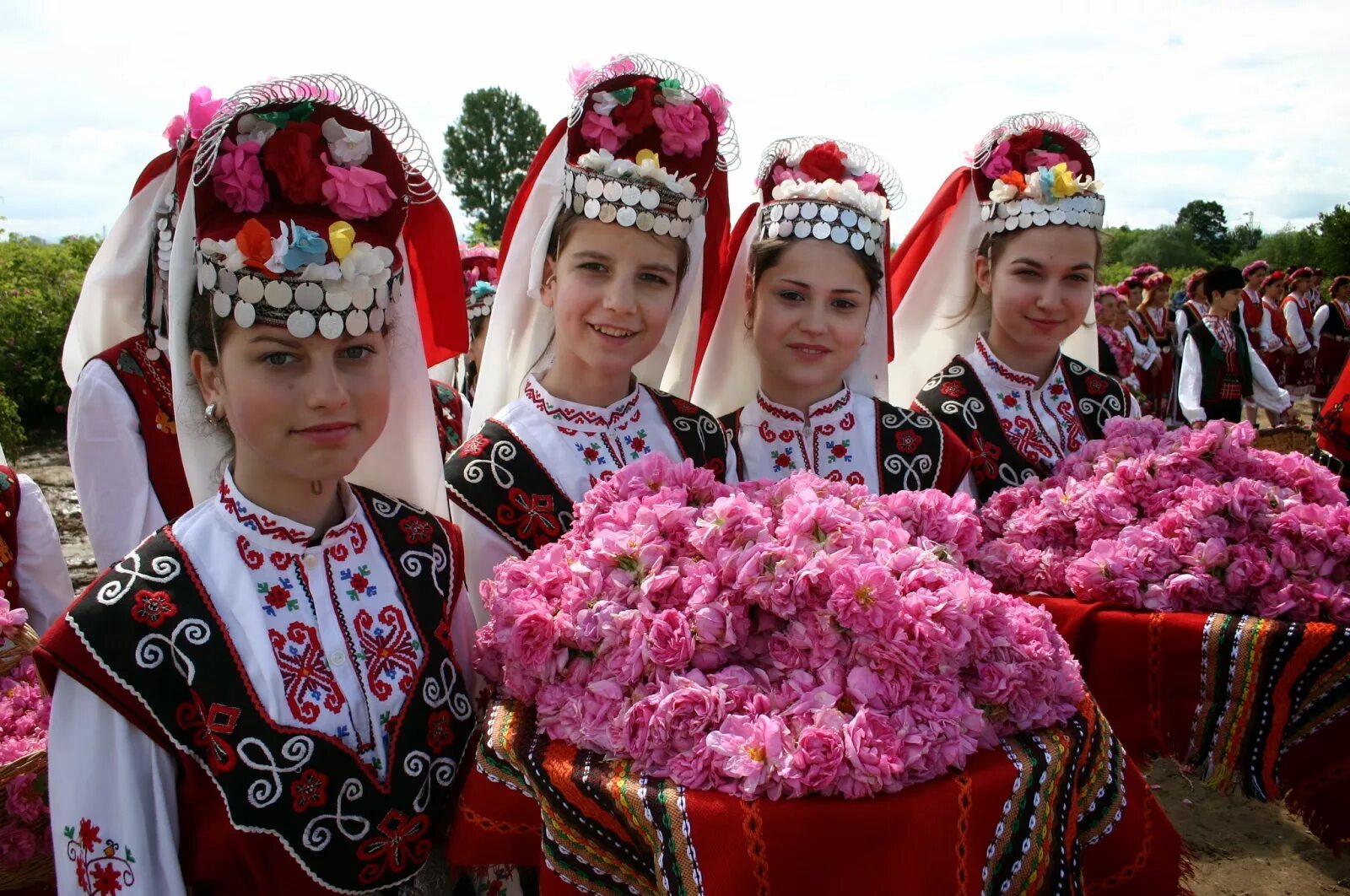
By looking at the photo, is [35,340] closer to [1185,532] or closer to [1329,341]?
[1185,532]

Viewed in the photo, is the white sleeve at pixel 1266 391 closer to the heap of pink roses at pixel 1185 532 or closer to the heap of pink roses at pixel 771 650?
the heap of pink roses at pixel 1185 532

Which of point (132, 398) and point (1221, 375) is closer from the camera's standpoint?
point (132, 398)

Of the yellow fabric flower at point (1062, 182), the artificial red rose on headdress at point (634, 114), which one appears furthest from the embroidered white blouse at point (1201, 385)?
the artificial red rose on headdress at point (634, 114)

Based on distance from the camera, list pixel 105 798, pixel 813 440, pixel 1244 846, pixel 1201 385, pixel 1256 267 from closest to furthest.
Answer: pixel 105 798 < pixel 813 440 < pixel 1244 846 < pixel 1201 385 < pixel 1256 267

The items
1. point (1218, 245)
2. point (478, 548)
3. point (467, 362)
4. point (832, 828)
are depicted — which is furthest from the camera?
point (1218, 245)

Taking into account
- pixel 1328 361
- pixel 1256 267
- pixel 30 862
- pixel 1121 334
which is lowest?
pixel 30 862

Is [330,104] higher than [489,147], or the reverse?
[489,147]

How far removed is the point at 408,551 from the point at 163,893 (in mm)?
733

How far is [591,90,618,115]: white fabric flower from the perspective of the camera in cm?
261

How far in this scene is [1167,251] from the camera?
45062 millimetres

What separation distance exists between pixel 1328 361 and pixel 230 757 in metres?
17.3

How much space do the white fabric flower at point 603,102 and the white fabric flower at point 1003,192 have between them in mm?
1471

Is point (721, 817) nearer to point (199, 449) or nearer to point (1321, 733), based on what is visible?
point (199, 449)

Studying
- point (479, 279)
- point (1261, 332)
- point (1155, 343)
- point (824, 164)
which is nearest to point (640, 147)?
point (824, 164)
